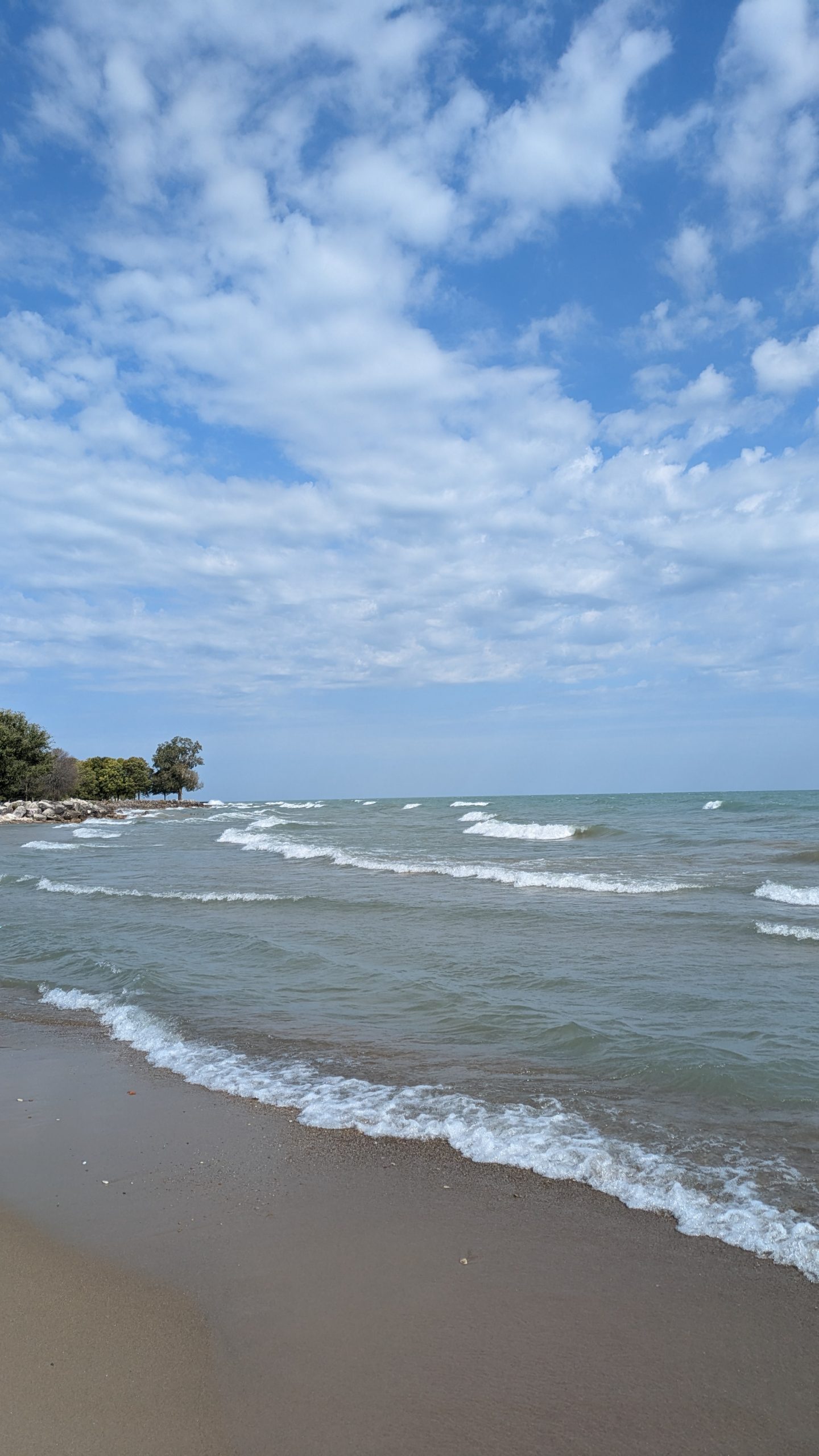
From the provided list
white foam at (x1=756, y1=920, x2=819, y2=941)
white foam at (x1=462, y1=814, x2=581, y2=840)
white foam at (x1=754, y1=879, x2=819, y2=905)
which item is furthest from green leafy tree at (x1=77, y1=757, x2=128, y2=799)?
white foam at (x1=756, y1=920, x2=819, y2=941)

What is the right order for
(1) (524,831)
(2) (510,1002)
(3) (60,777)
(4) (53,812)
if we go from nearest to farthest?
1. (2) (510,1002)
2. (1) (524,831)
3. (4) (53,812)
4. (3) (60,777)

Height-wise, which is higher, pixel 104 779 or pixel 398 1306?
pixel 104 779

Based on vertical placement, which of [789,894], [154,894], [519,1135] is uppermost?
[789,894]

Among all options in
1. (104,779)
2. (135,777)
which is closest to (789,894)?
(104,779)

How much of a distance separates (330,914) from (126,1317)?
1087 cm

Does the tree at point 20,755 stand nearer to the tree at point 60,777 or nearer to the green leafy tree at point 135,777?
the tree at point 60,777

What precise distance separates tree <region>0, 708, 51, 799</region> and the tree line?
48 mm

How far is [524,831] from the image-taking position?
117ft

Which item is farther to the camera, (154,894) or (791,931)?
(154,894)

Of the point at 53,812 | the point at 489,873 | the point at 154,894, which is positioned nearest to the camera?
the point at 154,894

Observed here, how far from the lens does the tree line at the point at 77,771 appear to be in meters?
65.6

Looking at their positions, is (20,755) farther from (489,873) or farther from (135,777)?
(489,873)

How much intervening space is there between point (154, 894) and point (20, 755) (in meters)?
55.4

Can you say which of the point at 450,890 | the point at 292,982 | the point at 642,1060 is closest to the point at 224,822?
the point at 450,890
